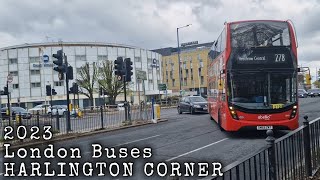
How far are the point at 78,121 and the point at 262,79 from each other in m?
14.1

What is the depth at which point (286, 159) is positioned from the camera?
5.73 metres

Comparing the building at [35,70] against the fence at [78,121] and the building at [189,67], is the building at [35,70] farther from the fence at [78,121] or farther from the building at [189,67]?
the fence at [78,121]

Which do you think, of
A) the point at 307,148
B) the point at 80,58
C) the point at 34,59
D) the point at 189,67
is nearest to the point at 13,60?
the point at 34,59

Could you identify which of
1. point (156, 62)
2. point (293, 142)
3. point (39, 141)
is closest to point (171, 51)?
point (156, 62)

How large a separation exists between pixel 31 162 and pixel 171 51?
128 m

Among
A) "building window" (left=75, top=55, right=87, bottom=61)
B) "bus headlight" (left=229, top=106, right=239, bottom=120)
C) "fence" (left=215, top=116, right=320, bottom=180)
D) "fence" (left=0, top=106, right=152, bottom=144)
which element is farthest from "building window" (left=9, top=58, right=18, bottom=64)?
"fence" (left=215, top=116, right=320, bottom=180)

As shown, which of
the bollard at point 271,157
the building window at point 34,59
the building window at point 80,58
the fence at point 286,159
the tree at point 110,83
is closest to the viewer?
the fence at point 286,159

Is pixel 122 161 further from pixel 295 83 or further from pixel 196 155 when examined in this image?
pixel 295 83

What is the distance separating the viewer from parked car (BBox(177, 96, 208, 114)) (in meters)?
30.2

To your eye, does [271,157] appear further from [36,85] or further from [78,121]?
[36,85]

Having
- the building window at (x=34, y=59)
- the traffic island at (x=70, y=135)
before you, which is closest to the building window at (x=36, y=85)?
the building window at (x=34, y=59)

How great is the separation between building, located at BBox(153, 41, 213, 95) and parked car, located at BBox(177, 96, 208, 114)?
3245 inches

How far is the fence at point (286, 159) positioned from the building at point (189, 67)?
4235 inches

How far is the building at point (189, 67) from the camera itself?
119688 mm
